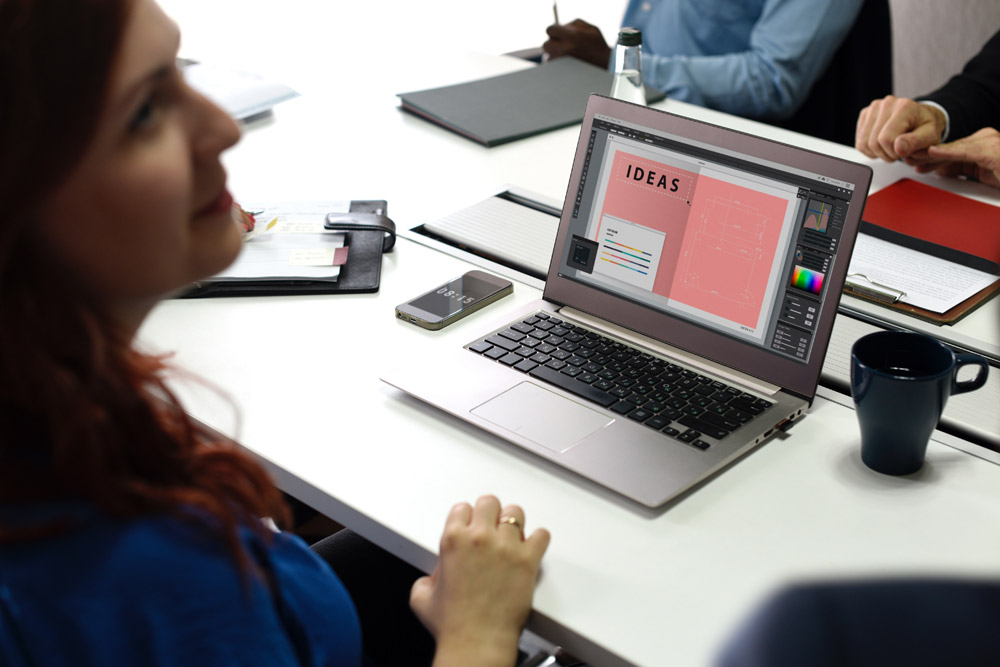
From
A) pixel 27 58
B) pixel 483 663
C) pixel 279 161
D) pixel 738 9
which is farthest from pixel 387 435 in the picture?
pixel 738 9

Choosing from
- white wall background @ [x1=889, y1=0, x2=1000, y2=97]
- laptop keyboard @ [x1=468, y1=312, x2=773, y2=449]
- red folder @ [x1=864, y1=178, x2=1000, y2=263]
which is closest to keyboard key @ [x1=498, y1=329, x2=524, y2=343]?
laptop keyboard @ [x1=468, y1=312, x2=773, y2=449]

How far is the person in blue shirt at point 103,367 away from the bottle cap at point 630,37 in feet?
3.50

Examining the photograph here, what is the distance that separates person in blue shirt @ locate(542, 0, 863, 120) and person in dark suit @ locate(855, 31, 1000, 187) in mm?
321

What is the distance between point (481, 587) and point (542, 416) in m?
0.24

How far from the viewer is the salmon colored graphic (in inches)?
38.9

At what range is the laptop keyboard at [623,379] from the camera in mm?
950

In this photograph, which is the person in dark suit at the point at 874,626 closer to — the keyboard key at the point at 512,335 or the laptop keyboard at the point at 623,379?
the laptop keyboard at the point at 623,379

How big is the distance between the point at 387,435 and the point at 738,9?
172cm

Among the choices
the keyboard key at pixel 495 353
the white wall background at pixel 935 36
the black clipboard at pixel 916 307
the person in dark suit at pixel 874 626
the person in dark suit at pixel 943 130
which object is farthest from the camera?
the white wall background at pixel 935 36

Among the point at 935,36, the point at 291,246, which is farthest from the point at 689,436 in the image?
the point at 935,36

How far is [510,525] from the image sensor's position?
81 cm

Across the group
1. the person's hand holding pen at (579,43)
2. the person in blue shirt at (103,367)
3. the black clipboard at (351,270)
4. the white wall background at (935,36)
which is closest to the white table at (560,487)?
the black clipboard at (351,270)

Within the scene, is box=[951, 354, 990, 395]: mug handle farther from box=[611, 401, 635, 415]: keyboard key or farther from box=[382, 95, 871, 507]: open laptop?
box=[611, 401, 635, 415]: keyboard key

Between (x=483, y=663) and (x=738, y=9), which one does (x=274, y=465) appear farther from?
(x=738, y=9)
